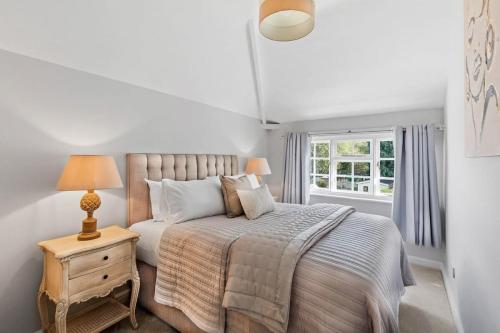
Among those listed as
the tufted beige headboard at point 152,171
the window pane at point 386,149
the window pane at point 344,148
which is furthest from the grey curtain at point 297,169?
the tufted beige headboard at point 152,171

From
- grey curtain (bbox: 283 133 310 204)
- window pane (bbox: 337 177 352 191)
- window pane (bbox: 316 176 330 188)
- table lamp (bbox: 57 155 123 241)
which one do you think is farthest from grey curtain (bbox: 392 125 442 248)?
table lamp (bbox: 57 155 123 241)

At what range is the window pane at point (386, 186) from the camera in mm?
3503

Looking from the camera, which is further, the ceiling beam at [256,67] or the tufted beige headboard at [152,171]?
the ceiling beam at [256,67]

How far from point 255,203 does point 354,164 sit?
7.43 feet

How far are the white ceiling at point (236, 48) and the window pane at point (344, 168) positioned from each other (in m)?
0.88

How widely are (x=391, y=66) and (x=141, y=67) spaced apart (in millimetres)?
2627

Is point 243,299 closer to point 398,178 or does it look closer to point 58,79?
point 58,79

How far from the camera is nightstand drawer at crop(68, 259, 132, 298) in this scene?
1.54 m

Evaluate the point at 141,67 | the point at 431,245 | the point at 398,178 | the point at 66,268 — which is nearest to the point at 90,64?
the point at 141,67

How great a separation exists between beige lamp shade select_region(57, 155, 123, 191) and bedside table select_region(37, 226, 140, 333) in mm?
397

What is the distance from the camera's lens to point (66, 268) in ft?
4.86

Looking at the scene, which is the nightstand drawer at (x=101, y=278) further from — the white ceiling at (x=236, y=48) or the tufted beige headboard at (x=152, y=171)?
the white ceiling at (x=236, y=48)

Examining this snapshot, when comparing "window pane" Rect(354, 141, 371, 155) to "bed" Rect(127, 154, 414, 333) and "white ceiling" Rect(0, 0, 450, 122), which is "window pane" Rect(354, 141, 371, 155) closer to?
"white ceiling" Rect(0, 0, 450, 122)

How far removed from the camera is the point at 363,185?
373 cm
